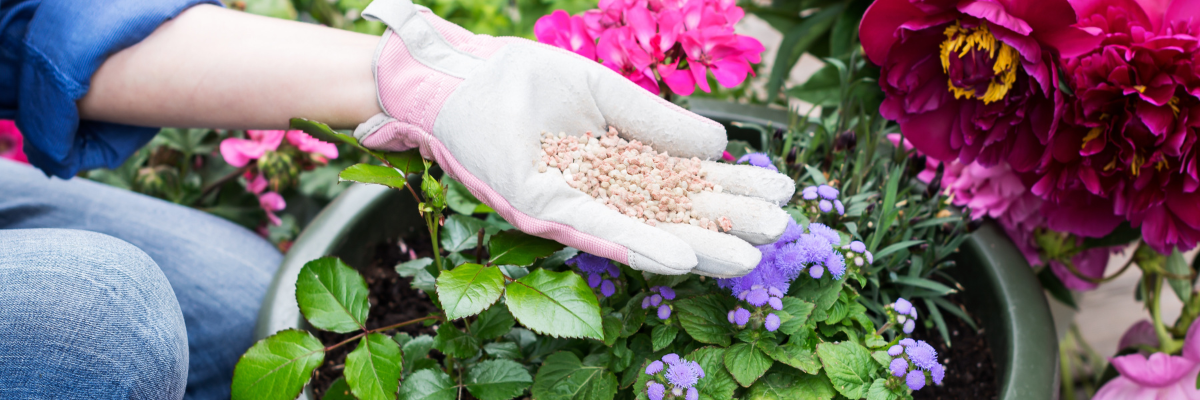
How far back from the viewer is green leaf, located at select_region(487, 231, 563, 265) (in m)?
0.68

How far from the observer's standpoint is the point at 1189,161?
72cm

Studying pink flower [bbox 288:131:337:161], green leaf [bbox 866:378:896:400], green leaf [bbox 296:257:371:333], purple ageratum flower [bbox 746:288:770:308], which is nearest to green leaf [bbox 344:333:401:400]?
green leaf [bbox 296:257:371:333]

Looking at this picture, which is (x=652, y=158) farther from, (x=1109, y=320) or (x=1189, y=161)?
(x=1109, y=320)

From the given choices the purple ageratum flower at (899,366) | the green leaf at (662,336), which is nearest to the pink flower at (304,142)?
the green leaf at (662,336)

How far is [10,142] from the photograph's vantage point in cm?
159

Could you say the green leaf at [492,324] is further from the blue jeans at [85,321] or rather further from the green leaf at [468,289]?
the blue jeans at [85,321]

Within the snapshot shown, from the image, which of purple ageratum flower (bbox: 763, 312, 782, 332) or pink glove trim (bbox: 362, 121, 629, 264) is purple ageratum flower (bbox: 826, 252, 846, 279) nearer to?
purple ageratum flower (bbox: 763, 312, 782, 332)

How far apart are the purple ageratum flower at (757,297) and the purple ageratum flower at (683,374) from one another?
0.27ft

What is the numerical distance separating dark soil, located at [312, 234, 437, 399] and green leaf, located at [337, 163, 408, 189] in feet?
1.30

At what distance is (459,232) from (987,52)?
656mm

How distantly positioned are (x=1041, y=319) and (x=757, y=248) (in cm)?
43

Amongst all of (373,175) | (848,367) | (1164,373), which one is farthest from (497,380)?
(1164,373)

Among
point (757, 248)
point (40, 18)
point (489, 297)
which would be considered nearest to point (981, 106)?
point (757, 248)

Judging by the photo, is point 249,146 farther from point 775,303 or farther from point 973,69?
point 973,69
